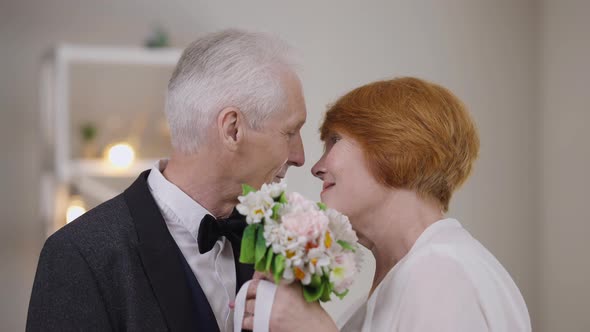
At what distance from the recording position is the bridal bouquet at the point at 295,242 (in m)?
1.58

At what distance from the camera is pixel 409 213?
78.9 inches

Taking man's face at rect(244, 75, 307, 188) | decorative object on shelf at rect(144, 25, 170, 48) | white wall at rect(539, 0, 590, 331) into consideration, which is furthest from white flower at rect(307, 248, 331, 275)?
white wall at rect(539, 0, 590, 331)

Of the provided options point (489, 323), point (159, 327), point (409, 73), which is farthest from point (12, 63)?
point (489, 323)

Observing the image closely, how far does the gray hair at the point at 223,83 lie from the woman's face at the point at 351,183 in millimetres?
214

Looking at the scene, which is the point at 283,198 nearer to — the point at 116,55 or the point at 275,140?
the point at 275,140

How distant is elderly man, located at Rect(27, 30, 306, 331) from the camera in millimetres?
1749

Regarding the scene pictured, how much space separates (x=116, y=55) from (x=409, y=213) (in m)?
2.50

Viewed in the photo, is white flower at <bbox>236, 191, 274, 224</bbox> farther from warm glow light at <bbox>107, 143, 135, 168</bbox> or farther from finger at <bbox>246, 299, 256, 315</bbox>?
warm glow light at <bbox>107, 143, 135, 168</bbox>

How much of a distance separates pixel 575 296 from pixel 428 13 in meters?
2.16

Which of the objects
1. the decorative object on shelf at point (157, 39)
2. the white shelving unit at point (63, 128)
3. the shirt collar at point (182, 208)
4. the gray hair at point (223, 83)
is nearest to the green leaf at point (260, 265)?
the shirt collar at point (182, 208)

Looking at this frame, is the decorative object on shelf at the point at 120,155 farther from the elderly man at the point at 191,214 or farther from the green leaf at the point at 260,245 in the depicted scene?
the green leaf at the point at 260,245

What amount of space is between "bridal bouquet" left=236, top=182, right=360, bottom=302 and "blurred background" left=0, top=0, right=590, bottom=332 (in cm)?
246

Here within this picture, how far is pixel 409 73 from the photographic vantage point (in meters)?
5.11

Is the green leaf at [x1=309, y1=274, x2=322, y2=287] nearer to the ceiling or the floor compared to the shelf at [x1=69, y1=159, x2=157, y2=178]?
nearer to the ceiling
